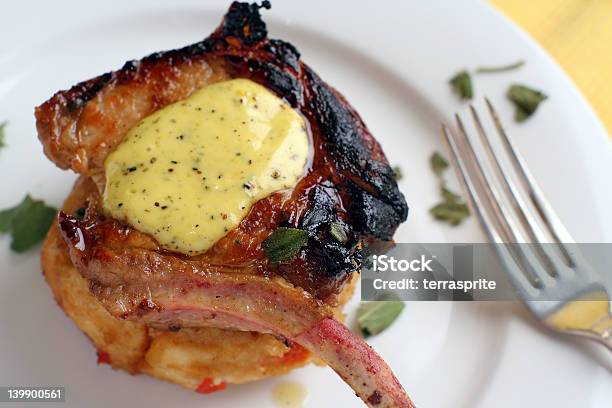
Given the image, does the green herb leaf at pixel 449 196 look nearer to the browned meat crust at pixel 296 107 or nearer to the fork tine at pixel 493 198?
the fork tine at pixel 493 198

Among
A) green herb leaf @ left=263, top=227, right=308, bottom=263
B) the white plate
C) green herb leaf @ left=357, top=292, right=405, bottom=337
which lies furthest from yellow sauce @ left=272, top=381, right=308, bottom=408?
green herb leaf @ left=263, top=227, right=308, bottom=263

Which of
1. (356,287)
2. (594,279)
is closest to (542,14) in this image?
(594,279)

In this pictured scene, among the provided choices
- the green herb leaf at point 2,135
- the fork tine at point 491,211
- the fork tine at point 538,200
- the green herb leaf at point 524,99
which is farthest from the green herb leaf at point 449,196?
the green herb leaf at point 2,135

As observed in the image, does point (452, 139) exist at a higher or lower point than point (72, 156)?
higher

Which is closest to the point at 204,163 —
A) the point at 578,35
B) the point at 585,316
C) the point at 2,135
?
the point at 2,135

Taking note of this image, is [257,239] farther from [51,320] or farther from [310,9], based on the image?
[310,9]
